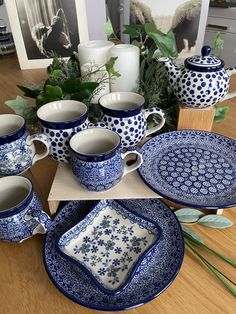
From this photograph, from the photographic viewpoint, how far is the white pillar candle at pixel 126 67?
0.60 m

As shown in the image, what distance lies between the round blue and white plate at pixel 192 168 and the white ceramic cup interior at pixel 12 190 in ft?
0.67

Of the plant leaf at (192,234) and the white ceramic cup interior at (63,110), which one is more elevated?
the white ceramic cup interior at (63,110)

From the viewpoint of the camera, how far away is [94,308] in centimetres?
36

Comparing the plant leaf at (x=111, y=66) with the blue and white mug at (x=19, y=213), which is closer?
the blue and white mug at (x=19, y=213)

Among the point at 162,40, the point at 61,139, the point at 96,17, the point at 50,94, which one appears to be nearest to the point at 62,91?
the point at 50,94

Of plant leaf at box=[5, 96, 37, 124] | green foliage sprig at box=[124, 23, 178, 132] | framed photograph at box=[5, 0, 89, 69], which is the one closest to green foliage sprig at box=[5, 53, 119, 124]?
plant leaf at box=[5, 96, 37, 124]

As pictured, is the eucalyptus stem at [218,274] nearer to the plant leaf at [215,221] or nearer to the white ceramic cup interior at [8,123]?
the plant leaf at [215,221]

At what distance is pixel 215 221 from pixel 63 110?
1.14 feet

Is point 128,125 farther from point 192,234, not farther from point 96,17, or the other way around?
point 96,17

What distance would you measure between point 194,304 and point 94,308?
0.14 m

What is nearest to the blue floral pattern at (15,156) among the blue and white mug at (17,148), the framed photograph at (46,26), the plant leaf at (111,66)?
the blue and white mug at (17,148)

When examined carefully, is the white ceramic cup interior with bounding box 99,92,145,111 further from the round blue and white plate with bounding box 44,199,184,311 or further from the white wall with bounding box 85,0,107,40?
the white wall with bounding box 85,0,107,40

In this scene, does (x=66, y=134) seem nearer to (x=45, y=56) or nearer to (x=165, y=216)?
(x=165, y=216)

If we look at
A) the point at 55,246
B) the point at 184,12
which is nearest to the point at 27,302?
the point at 55,246
